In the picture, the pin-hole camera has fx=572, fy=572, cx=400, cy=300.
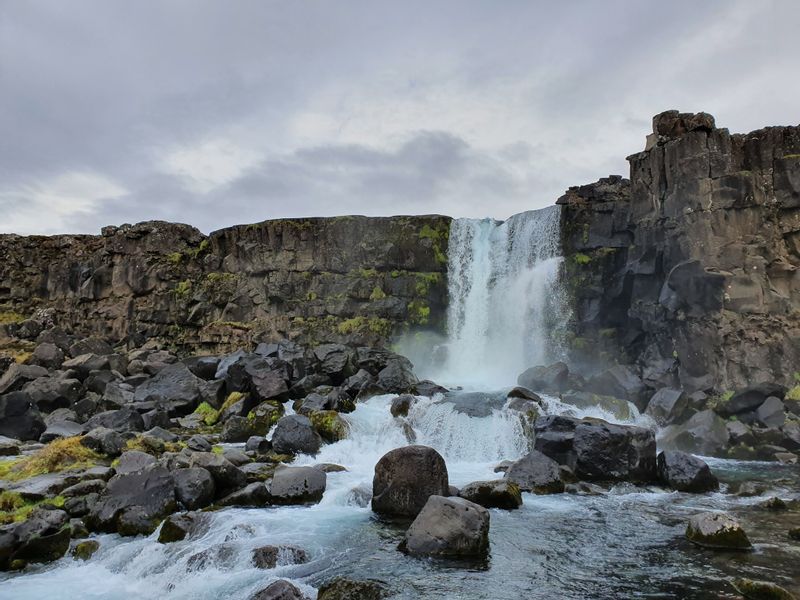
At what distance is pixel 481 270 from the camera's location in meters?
35.9

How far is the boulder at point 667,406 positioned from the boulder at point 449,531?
14.4 m

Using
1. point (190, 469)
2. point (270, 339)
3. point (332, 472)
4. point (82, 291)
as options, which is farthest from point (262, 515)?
point (82, 291)

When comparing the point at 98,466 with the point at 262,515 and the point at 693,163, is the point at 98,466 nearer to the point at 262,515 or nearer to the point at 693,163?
the point at 262,515

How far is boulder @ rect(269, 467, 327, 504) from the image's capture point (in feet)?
43.9

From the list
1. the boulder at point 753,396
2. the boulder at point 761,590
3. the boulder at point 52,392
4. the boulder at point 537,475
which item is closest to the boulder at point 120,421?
the boulder at point 52,392

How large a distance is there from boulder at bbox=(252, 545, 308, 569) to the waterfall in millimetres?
21650

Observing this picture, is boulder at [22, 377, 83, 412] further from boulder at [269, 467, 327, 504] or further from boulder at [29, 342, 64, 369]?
boulder at [269, 467, 327, 504]

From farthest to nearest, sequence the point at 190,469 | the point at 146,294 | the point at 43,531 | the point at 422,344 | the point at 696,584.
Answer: the point at 146,294
the point at 422,344
the point at 190,469
the point at 43,531
the point at 696,584

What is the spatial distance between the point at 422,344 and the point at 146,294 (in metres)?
22.4

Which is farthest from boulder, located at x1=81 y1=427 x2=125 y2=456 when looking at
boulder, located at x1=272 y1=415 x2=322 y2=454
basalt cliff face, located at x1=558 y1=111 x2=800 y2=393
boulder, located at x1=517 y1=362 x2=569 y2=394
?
basalt cliff face, located at x1=558 y1=111 x2=800 y2=393

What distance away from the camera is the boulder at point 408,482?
40.6 ft

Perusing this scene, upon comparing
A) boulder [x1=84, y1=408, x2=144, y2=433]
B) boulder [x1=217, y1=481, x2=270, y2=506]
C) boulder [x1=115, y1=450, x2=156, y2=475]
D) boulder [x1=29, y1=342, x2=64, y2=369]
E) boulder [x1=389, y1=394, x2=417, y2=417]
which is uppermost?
boulder [x1=29, y1=342, x2=64, y2=369]

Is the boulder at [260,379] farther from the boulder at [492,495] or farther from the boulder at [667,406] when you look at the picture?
the boulder at [667,406]

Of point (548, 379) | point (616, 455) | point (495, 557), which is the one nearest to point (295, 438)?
point (495, 557)
